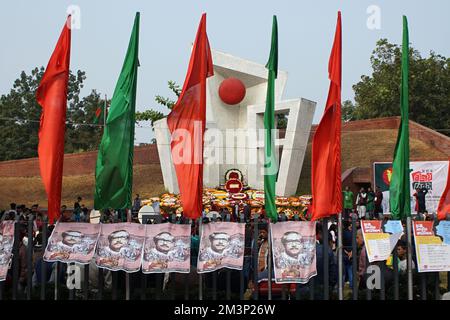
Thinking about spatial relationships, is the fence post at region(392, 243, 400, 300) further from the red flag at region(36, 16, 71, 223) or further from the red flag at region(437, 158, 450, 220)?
the red flag at region(36, 16, 71, 223)

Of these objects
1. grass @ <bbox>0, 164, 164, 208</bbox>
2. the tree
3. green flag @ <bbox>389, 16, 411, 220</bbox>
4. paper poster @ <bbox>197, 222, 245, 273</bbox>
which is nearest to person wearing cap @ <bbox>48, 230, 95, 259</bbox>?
paper poster @ <bbox>197, 222, 245, 273</bbox>

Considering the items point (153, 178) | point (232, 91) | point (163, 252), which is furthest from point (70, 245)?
point (153, 178)

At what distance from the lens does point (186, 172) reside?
9.97 metres

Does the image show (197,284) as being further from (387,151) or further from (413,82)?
(413,82)

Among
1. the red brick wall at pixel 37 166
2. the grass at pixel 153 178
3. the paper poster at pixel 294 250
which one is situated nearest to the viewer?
the paper poster at pixel 294 250

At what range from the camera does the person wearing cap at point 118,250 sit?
30.7 ft

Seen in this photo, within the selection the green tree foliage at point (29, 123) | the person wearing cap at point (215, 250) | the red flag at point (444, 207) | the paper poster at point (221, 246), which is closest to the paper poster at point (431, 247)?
the red flag at point (444, 207)

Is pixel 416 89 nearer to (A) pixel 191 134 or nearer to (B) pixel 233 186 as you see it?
(B) pixel 233 186

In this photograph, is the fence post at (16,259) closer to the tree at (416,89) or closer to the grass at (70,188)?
the grass at (70,188)

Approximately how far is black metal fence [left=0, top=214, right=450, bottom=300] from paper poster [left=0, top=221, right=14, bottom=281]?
0.11 meters

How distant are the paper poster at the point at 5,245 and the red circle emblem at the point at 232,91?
21.9m

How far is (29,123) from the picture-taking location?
4981cm

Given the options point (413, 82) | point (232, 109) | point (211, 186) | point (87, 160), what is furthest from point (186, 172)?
point (413, 82)

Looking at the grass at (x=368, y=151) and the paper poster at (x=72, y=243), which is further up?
the grass at (x=368, y=151)
